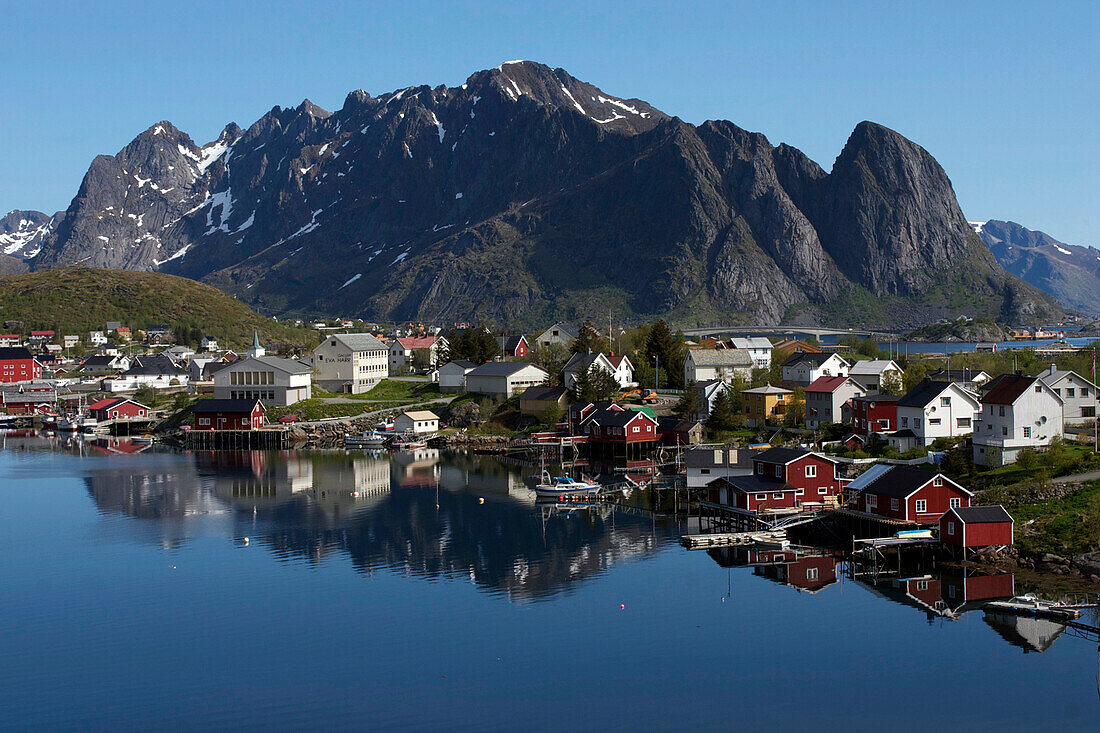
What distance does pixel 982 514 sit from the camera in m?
40.6

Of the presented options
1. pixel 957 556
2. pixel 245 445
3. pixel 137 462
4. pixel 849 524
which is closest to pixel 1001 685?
pixel 957 556

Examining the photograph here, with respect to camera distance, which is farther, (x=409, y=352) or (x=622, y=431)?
A: (x=409, y=352)

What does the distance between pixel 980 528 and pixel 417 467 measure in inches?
1492

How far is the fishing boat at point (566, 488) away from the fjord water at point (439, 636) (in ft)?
7.74

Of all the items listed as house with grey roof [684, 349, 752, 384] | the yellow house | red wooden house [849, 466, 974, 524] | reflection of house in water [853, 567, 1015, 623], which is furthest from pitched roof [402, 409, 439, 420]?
reflection of house in water [853, 567, 1015, 623]

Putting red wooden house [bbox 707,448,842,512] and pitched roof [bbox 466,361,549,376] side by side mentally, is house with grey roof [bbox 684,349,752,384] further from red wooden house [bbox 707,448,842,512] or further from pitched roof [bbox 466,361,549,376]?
red wooden house [bbox 707,448,842,512]

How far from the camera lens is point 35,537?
1906 inches

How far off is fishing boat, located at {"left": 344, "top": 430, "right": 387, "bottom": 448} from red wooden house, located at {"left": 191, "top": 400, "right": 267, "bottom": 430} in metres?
8.27

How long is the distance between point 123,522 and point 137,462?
2355 cm

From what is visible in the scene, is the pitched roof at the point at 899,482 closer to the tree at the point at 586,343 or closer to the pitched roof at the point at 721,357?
the pitched roof at the point at 721,357

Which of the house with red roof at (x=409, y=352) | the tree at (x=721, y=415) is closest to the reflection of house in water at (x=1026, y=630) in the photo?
the tree at (x=721, y=415)

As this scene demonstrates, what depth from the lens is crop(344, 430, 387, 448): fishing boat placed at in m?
80.6

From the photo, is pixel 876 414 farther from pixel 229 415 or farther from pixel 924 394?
pixel 229 415

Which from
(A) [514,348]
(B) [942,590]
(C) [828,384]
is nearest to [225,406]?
(A) [514,348]
